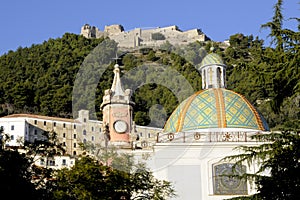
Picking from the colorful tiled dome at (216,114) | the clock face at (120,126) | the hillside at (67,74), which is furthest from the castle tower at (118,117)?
the hillside at (67,74)

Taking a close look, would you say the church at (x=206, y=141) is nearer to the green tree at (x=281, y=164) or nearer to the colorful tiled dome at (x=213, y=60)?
the colorful tiled dome at (x=213, y=60)

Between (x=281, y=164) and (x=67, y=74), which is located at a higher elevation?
(x=67, y=74)

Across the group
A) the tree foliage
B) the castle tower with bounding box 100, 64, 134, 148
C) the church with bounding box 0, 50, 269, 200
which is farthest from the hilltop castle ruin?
the church with bounding box 0, 50, 269, 200

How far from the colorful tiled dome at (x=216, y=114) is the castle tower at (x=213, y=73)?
2134mm

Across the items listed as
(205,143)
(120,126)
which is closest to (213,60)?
(120,126)

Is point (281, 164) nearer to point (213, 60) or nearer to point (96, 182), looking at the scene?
point (96, 182)

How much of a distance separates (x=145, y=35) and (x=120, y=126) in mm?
84930

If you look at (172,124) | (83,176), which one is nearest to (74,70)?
(172,124)

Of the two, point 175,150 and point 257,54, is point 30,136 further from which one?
point 257,54

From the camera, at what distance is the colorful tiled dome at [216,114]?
2802 cm

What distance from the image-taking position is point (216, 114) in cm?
2827

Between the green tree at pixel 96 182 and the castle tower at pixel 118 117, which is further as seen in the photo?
the castle tower at pixel 118 117

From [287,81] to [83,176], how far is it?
41.8ft

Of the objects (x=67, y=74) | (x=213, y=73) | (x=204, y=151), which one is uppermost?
(x=67, y=74)
